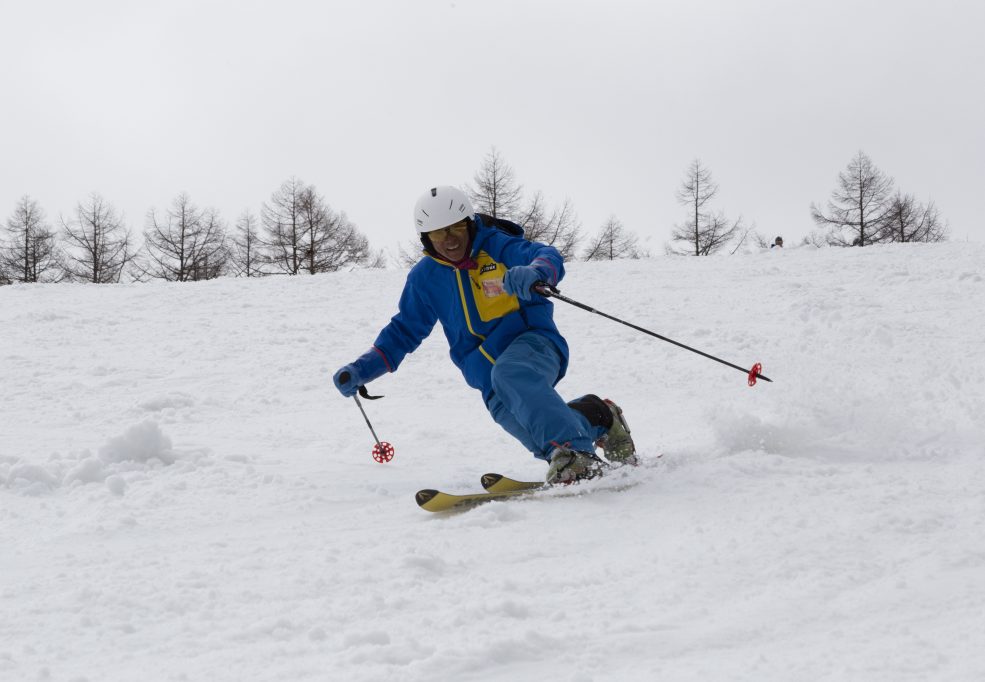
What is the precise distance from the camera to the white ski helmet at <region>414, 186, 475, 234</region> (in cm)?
425

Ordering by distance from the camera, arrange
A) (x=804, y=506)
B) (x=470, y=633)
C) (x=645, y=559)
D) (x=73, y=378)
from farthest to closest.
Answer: (x=73, y=378) → (x=804, y=506) → (x=645, y=559) → (x=470, y=633)

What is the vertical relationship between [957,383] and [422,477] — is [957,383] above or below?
above

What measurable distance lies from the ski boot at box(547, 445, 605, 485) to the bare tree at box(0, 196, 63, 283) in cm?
3470

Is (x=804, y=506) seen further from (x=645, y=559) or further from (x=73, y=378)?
(x=73, y=378)

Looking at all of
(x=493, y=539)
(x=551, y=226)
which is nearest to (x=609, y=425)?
(x=493, y=539)

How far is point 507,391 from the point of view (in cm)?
398

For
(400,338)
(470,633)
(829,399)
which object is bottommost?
(470,633)

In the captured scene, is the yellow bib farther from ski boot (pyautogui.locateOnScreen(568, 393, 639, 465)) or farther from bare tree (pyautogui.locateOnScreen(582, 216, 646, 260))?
bare tree (pyautogui.locateOnScreen(582, 216, 646, 260))

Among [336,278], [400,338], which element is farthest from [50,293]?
[400,338]

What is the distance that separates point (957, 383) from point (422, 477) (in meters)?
3.33

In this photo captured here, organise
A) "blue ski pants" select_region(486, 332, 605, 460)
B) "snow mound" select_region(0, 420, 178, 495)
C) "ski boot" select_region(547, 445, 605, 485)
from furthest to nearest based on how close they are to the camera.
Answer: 1. "snow mound" select_region(0, 420, 178, 495)
2. "blue ski pants" select_region(486, 332, 605, 460)
3. "ski boot" select_region(547, 445, 605, 485)

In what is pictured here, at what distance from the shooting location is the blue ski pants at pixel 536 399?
3.86m

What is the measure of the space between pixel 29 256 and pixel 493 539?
35.9 meters

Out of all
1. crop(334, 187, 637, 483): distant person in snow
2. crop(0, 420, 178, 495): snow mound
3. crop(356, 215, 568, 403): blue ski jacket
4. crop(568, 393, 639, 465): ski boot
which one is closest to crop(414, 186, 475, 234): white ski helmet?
crop(334, 187, 637, 483): distant person in snow
